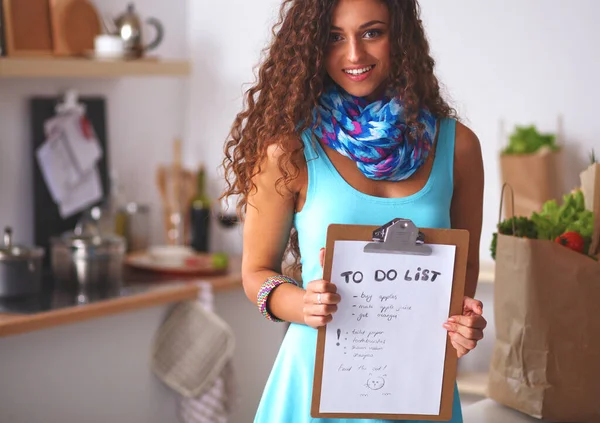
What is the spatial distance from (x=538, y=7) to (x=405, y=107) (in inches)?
63.7

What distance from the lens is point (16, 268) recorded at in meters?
2.43

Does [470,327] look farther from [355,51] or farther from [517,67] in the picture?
[517,67]

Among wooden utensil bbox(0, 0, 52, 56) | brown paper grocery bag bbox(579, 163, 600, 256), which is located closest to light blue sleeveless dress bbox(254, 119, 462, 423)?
brown paper grocery bag bbox(579, 163, 600, 256)

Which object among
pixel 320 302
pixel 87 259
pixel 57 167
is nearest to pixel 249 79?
pixel 57 167

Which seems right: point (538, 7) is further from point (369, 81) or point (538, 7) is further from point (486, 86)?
point (369, 81)

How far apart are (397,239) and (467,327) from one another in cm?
15

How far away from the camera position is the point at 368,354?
116 centimetres

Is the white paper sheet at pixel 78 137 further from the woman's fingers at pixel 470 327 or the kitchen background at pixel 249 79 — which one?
the woman's fingers at pixel 470 327

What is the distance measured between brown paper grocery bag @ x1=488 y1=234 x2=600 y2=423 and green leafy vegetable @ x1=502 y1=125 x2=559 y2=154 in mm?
1327

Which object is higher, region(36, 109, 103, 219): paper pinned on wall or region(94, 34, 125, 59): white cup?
region(94, 34, 125, 59): white cup

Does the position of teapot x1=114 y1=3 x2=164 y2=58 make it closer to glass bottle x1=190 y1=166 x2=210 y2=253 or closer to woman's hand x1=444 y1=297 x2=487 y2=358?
glass bottle x1=190 y1=166 x2=210 y2=253

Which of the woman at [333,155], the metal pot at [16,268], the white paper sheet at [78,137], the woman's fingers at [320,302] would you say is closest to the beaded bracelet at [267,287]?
the woman at [333,155]

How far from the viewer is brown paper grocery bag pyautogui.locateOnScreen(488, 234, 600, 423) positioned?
1.26 m

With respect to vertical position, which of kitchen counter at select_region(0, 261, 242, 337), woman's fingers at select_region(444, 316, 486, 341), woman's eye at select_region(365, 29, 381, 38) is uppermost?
woman's eye at select_region(365, 29, 381, 38)
